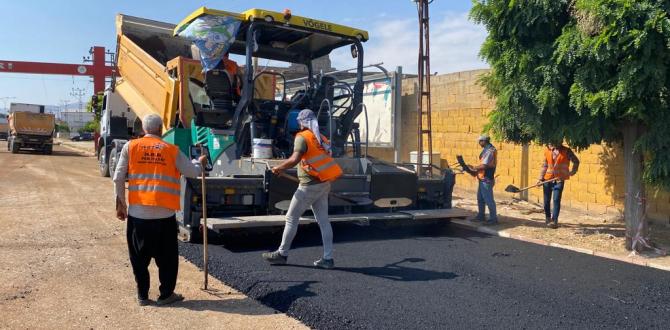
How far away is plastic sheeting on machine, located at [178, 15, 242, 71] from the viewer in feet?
21.7

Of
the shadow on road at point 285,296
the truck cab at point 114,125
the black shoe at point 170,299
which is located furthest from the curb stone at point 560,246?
the truck cab at point 114,125

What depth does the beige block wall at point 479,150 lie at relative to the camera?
8.77 meters

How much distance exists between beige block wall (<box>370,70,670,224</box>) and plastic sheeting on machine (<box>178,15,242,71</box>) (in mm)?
3754

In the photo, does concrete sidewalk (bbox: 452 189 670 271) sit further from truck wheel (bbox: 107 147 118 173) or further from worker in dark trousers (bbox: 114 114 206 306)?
truck wheel (bbox: 107 147 118 173)

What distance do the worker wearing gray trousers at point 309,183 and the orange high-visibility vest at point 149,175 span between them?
1285mm

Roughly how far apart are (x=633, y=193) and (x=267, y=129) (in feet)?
14.8

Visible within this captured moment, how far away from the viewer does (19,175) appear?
49.6 feet

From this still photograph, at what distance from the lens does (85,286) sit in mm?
4969

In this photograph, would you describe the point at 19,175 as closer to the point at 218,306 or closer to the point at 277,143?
the point at 277,143

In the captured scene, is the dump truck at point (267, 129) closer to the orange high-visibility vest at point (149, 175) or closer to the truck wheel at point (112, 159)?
the orange high-visibility vest at point (149, 175)

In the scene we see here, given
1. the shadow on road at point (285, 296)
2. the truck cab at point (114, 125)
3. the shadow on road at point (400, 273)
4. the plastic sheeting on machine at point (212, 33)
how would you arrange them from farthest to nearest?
the truck cab at point (114, 125) → the plastic sheeting on machine at point (212, 33) → the shadow on road at point (400, 273) → the shadow on road at point (285, 296)

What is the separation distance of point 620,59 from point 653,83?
1.56ft

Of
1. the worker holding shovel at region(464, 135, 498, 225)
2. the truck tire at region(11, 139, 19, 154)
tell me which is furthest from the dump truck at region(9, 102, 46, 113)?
the worker holding shovel at region(464, 135, 498, 225)

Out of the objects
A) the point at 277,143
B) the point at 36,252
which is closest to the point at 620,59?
the point at 277,143
